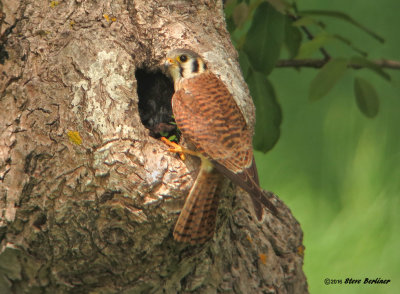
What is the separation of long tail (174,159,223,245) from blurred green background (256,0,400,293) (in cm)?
231

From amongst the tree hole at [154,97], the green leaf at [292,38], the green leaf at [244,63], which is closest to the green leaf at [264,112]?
the green leaf at [244,63]

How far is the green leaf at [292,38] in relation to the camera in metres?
3.56

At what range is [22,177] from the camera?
2396 millimetres

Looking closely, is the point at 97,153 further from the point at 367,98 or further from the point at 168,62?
the point at 367,98

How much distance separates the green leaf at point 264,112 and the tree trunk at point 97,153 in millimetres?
536

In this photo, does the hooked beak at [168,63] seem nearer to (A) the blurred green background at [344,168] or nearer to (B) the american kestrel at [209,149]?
(B) the american kestrel at [209,149]

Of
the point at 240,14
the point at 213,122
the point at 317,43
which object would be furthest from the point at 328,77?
the point at 213,122

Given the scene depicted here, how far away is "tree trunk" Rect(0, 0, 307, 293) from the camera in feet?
7.55

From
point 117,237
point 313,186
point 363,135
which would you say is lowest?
point 313,186

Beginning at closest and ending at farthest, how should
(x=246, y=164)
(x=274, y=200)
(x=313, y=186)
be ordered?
(x=246, y=164), (x=274, y=200), (x=313, y=186)

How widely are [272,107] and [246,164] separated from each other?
1173 millimetres

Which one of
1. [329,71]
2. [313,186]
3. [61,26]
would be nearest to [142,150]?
[61,26]

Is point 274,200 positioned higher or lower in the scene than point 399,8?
lower

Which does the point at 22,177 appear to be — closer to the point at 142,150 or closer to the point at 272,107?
the point at 142,150
